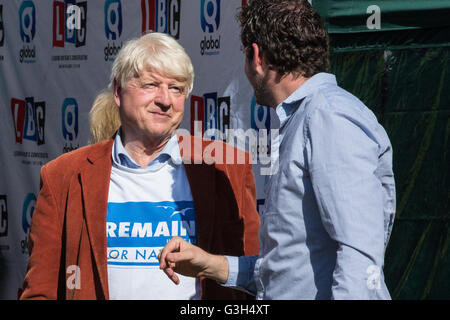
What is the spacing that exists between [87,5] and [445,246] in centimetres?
305

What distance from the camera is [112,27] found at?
15.5 ft

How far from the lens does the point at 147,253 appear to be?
233 cm

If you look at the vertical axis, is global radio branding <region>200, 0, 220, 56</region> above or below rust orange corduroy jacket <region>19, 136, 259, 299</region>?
above

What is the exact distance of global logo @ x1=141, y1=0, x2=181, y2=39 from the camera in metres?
4.23

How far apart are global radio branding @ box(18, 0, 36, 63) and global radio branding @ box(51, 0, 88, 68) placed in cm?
25

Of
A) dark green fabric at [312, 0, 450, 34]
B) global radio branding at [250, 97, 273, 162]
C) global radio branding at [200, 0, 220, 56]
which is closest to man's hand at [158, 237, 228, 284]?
global radio branding at [250, 97, 273, 162]

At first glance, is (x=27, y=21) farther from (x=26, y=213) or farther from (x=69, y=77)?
(x=26, y=213)

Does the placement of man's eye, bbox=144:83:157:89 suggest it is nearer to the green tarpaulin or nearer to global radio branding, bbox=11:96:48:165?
the green tarpaulin

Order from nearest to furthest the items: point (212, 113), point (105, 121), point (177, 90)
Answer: point (177, 90) < point (105, 121) < point (212, 113)

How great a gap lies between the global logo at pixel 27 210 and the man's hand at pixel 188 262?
11.9 ft

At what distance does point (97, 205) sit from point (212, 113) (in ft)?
5.55

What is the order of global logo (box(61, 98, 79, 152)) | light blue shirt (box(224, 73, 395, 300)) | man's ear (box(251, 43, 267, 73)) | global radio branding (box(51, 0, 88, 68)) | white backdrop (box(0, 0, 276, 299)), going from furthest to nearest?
1. global logo (box(61, 98, 79, 152))
2. global radio branding (box(51, 0, 88, 68))
3. white backdrop (box(0, 0, 276, 299))
4. man's ear (box(251, 43, 267, 73))
5. light blue shirt (box(224, 73, 395, 300))

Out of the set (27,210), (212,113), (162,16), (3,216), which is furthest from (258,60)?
(3,216)

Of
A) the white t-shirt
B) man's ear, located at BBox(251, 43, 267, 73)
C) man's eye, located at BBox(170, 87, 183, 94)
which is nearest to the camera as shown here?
man's ear, located at BBox(251, 43, 267, 73)
